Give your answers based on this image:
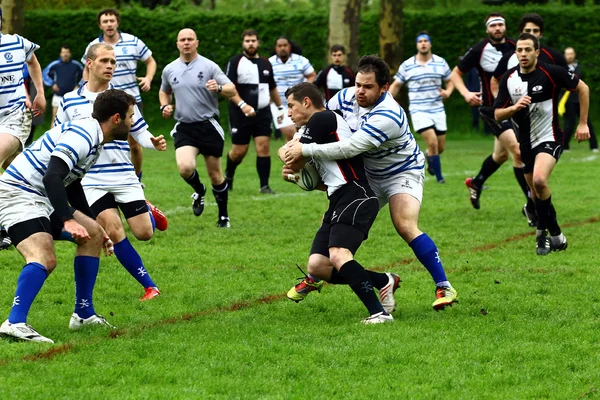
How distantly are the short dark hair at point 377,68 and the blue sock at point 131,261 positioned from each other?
7.30ft

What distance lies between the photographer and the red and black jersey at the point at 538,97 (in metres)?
9.78

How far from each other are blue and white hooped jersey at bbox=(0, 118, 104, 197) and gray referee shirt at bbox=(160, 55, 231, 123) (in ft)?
16.8

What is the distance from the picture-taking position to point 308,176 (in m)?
7.09

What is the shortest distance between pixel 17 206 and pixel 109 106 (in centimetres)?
81

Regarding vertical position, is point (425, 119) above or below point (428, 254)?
below

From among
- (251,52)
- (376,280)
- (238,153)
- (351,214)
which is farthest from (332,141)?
(251,52)

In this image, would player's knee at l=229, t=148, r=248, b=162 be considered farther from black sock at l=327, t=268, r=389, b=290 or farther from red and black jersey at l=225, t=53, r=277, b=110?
black sock at l=327, t=268, r=389, b=290

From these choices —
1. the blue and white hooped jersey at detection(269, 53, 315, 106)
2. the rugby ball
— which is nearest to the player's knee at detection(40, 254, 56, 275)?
the rugby ball

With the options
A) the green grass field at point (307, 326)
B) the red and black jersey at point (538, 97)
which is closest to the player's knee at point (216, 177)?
the green grass field at point (307, 326)

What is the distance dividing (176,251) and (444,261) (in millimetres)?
2529

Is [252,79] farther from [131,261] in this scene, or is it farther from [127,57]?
[131,261]

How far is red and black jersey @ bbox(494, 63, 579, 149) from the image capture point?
9.78 m

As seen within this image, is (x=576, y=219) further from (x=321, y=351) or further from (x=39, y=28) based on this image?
(x=39, y=28)

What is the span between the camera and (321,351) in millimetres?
6102
